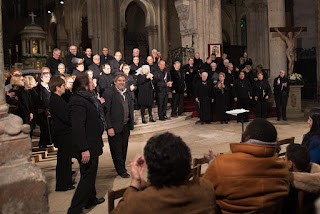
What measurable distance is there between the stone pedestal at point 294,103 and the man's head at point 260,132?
33.5 ft

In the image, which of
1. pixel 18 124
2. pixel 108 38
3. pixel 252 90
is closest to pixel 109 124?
pixel 18 124

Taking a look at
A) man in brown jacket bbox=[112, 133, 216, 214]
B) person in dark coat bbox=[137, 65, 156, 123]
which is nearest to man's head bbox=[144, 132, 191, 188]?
man in brown jacket bbox=[112, 133, 216, 214]

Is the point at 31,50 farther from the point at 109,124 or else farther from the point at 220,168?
the point at 220,168

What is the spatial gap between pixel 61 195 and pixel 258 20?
16264mm

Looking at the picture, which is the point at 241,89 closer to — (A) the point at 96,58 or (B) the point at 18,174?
(A) the point at 96,58

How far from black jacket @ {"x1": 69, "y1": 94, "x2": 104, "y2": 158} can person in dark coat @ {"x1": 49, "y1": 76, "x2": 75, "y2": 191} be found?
750 millimetres

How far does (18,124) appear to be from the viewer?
12.0ft

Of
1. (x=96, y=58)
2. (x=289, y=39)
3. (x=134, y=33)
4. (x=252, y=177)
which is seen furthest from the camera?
(x=134, y=33)

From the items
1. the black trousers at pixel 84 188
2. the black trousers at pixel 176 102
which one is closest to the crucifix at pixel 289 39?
the black trousers at pixel 176 102

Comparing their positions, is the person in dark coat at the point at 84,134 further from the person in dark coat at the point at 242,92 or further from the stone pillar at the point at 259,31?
the stone pillar at the point at 259,31

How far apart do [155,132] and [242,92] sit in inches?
137

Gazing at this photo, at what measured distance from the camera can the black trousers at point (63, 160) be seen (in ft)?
15.5

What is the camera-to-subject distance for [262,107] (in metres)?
11.4

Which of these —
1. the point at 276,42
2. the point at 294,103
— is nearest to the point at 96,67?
the point at 294,103
